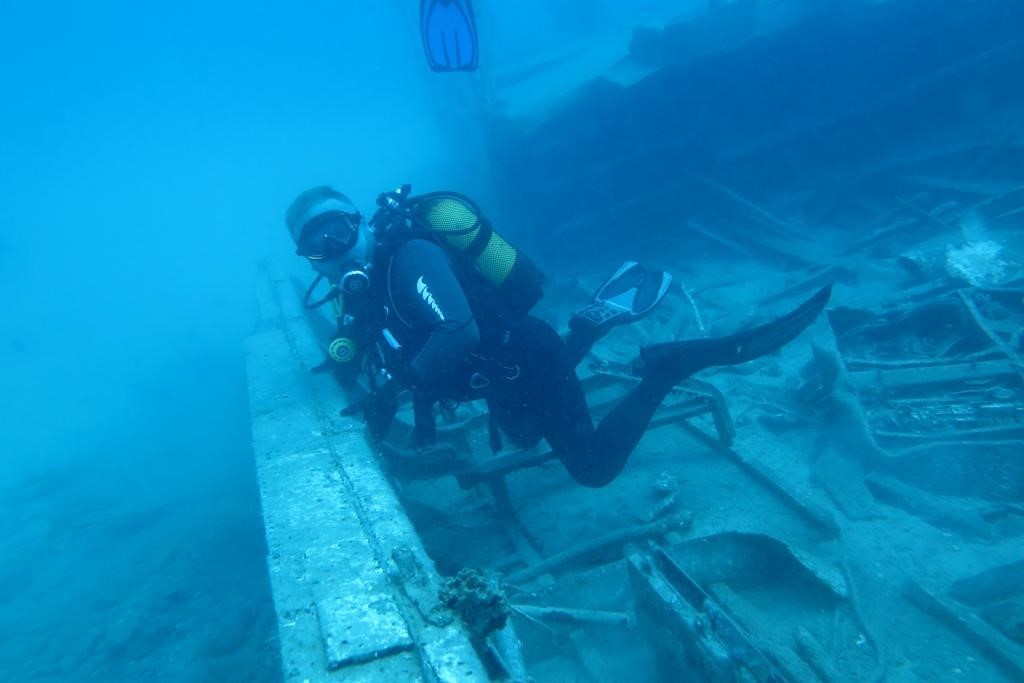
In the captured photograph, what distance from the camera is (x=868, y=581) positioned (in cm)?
358

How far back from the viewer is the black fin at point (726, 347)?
3.83m

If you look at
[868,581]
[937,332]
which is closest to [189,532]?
[868,581]

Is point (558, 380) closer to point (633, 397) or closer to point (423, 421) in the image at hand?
point (633, 397)


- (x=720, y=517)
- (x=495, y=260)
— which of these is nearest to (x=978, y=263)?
(x=720, y=517)

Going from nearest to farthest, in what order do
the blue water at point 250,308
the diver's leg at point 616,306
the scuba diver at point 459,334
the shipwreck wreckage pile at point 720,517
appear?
the shipwreck wreckage pile at point 720,517 → the scuba diver at point 459,334 → the diver's leg at point 616,306 → the blue water at point 250,308

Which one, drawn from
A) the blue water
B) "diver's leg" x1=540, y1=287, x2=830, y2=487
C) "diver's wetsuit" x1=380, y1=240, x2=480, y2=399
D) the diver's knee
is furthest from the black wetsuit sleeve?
the blue water

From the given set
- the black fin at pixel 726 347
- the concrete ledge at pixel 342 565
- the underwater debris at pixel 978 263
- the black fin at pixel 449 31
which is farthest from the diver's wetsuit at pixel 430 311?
the black fin at pixel 449 31

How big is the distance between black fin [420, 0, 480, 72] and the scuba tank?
5.96 m

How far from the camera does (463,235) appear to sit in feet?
11.6

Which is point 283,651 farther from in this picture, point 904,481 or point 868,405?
point 868,405

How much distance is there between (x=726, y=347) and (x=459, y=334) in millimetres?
1995

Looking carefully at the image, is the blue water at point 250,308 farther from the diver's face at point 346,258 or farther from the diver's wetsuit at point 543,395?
the diver's face at point 346,258

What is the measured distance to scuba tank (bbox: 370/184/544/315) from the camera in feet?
11.3

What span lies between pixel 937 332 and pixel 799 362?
1438 mm
